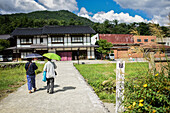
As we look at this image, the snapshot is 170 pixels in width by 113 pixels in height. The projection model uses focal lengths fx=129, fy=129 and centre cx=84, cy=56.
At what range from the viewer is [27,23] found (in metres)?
47.4

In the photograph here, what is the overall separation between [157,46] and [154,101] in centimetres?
91

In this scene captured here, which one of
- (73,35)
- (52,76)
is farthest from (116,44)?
(52,76)

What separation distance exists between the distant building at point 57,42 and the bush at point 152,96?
2371 centimetres

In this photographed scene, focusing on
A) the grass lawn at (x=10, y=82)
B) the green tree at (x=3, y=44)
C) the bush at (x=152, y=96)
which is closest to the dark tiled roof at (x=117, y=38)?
the green tree at (x=3, y=44)

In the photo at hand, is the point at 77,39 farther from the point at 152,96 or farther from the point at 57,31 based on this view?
the point at 152,96

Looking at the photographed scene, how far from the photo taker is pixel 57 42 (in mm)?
26281

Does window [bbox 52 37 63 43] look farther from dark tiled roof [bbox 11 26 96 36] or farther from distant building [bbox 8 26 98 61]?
dark tiled roof [bbox 11 26 96 36]

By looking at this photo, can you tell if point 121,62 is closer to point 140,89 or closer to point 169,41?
point 140,89

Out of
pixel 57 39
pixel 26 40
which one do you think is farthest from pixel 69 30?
pixel 26 40

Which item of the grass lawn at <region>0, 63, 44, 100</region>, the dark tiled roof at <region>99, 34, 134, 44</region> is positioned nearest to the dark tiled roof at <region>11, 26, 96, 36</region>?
the dark tiled roof at <region>99, 34, 134, 44</region>

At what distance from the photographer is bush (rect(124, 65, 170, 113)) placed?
172 cm

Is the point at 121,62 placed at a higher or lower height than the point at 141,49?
lower

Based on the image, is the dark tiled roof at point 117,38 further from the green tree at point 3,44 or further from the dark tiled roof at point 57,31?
the green tree at point 3,44

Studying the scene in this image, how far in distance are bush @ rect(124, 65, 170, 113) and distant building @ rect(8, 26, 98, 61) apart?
933 inches
